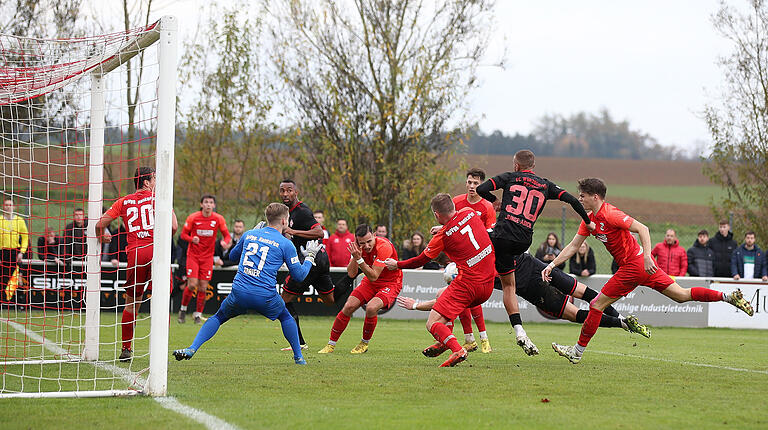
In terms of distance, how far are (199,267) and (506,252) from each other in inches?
293

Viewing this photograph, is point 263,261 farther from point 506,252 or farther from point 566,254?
point 566,254

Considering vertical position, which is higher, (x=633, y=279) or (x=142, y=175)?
(x=142, y=175)

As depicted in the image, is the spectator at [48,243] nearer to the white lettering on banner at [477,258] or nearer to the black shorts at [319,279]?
the black shorts at [319,279]

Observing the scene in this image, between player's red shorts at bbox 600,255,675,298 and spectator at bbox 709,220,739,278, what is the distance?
33.2 feet

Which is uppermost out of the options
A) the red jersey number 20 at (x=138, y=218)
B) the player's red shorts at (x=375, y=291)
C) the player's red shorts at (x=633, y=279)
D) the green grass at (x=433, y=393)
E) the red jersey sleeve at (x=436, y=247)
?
the red jersey number 20 at (x=138, y=218)

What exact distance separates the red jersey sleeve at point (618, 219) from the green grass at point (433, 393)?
1.50 m

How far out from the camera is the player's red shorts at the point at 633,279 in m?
8.84

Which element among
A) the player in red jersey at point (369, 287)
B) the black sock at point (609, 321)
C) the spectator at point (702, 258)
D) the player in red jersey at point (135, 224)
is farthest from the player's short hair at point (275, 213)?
the spectator at point (702, 258)

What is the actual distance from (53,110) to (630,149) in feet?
179

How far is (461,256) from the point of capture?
8.59 meters

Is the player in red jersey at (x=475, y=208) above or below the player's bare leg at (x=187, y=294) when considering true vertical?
above

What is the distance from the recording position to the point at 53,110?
1332 cm

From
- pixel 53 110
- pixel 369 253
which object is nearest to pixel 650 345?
pixel 369 253

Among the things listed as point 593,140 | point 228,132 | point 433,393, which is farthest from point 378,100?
point 593,140
